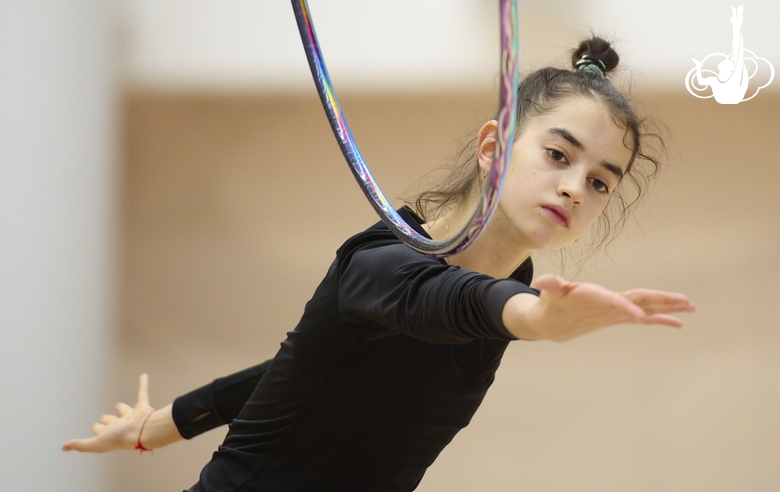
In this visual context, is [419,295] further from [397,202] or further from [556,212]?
[397,202]

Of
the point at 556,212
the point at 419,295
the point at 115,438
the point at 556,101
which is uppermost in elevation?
the point at 556,101

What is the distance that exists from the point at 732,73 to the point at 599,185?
165cm

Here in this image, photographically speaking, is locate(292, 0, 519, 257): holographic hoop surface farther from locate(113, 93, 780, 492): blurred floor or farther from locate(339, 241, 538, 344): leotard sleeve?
locate(113, 93, 780, 492): blurred floor

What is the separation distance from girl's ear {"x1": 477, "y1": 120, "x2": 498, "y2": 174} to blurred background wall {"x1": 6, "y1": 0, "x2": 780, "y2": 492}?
131 cm

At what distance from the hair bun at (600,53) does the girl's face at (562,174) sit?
13cm

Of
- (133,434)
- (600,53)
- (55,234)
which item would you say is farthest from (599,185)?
(55,234)

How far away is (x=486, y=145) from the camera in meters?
0.82

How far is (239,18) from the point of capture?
2.13 metres

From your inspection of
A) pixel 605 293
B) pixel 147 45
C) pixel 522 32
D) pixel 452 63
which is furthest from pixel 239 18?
pixel 605 293

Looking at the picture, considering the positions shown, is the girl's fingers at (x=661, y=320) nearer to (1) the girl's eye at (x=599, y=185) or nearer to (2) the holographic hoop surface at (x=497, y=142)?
(2) the holographic hoop surface at (x=497, y=142)

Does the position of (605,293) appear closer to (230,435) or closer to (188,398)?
(230,435)

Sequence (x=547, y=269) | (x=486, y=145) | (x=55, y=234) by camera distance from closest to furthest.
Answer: (x=486, y=145) → (x=55, y=234) → (x=547, y=269)

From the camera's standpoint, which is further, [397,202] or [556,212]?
[397,202]

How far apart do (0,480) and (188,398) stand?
0.74m
